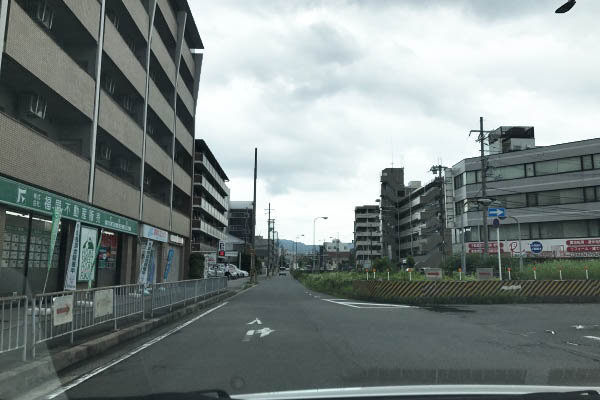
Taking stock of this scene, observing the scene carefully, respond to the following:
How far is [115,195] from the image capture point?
866 inches

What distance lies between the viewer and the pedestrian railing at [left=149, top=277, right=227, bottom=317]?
43.1 ft

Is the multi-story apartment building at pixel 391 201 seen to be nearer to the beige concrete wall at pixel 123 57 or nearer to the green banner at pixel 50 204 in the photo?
the beige concrete wall at pixel 123 57

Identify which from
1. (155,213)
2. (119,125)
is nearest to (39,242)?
(119,125)

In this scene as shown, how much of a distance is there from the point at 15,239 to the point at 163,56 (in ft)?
57.6

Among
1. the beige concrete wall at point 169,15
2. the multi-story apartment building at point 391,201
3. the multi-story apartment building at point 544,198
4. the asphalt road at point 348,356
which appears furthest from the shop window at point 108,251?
the multi-story apartment building at point 391,201

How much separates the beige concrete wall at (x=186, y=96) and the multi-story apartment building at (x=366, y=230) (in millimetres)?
83841

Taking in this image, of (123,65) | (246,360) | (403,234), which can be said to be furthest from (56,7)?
(403,234)

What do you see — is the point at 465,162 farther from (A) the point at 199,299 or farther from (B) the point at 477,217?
(A) the point at 199,299

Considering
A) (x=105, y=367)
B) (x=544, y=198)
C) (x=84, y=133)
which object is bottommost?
(x=105, y=367)

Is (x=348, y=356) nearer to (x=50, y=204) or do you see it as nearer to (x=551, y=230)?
(x=50, y=204)

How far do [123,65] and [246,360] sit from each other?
64.1ft

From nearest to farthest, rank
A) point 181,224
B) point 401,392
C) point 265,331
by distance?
1. point 401,392
2. point 265,331
3. point 181,224

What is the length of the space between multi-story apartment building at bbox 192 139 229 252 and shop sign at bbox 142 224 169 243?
26233 millimetres

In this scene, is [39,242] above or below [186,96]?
below
